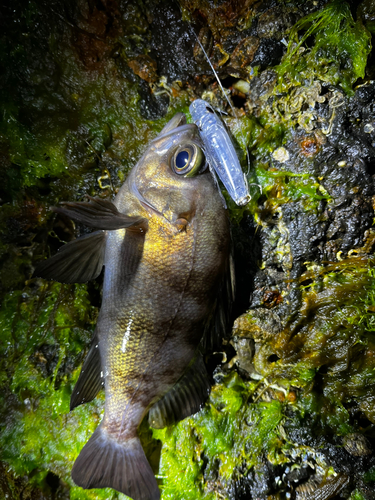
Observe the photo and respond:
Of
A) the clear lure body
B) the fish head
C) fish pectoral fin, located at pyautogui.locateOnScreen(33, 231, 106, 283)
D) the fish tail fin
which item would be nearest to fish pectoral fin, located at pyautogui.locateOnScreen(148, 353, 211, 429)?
the fish tail fin

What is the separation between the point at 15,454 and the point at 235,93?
3.24m

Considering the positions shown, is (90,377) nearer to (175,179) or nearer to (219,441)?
(219,441)

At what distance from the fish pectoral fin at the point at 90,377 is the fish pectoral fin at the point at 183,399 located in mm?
446

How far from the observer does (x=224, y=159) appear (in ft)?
6.83

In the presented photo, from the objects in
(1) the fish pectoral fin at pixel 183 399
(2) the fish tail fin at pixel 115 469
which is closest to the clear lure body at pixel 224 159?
(1) the fish pectoral fin at pixel 183 399

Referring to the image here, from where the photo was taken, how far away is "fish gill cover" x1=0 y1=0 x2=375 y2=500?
2121 mm

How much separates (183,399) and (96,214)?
4.88ft

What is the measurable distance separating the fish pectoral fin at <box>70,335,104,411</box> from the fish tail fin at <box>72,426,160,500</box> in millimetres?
258

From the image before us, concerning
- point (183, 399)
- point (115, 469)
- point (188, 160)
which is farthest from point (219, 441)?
point (188, 160)

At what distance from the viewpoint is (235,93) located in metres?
2.43

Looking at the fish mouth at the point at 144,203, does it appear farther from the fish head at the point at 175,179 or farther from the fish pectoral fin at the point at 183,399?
the fish pectoral fin at the point at 183,399

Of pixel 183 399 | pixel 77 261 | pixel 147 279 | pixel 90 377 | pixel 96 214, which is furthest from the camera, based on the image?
pixel 183 399

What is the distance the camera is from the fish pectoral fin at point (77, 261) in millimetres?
1903

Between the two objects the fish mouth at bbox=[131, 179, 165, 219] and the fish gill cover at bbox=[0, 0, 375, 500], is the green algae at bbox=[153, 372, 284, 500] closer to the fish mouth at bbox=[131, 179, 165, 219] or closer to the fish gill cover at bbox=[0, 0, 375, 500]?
the fish gill cover at bbox=[0, 0, 375, 500]
